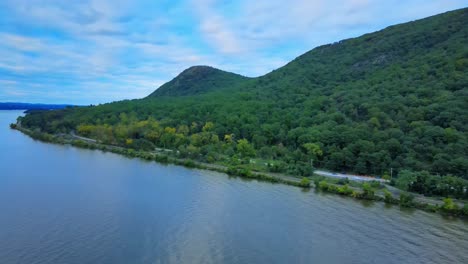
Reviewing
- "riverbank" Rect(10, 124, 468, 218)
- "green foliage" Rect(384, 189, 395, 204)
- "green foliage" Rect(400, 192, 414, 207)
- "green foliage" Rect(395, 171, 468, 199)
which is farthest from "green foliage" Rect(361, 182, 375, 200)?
"green foliage" Rect(395, 171, 468, 199)

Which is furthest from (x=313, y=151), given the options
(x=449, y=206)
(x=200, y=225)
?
(x=200, y=225)

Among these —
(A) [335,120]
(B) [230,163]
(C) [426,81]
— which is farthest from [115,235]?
(C) [426,81]

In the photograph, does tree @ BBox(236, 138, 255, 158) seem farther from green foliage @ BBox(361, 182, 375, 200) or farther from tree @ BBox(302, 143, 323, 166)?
green foliage @ BBox(361, 182, 375, 200)

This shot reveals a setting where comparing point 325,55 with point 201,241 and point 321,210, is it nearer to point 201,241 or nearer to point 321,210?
point 321,210

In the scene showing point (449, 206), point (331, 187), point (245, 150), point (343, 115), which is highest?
point (343, 115)

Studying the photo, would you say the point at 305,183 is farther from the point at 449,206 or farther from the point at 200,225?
the point at 200,225

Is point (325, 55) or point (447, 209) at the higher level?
point (325, 55)
